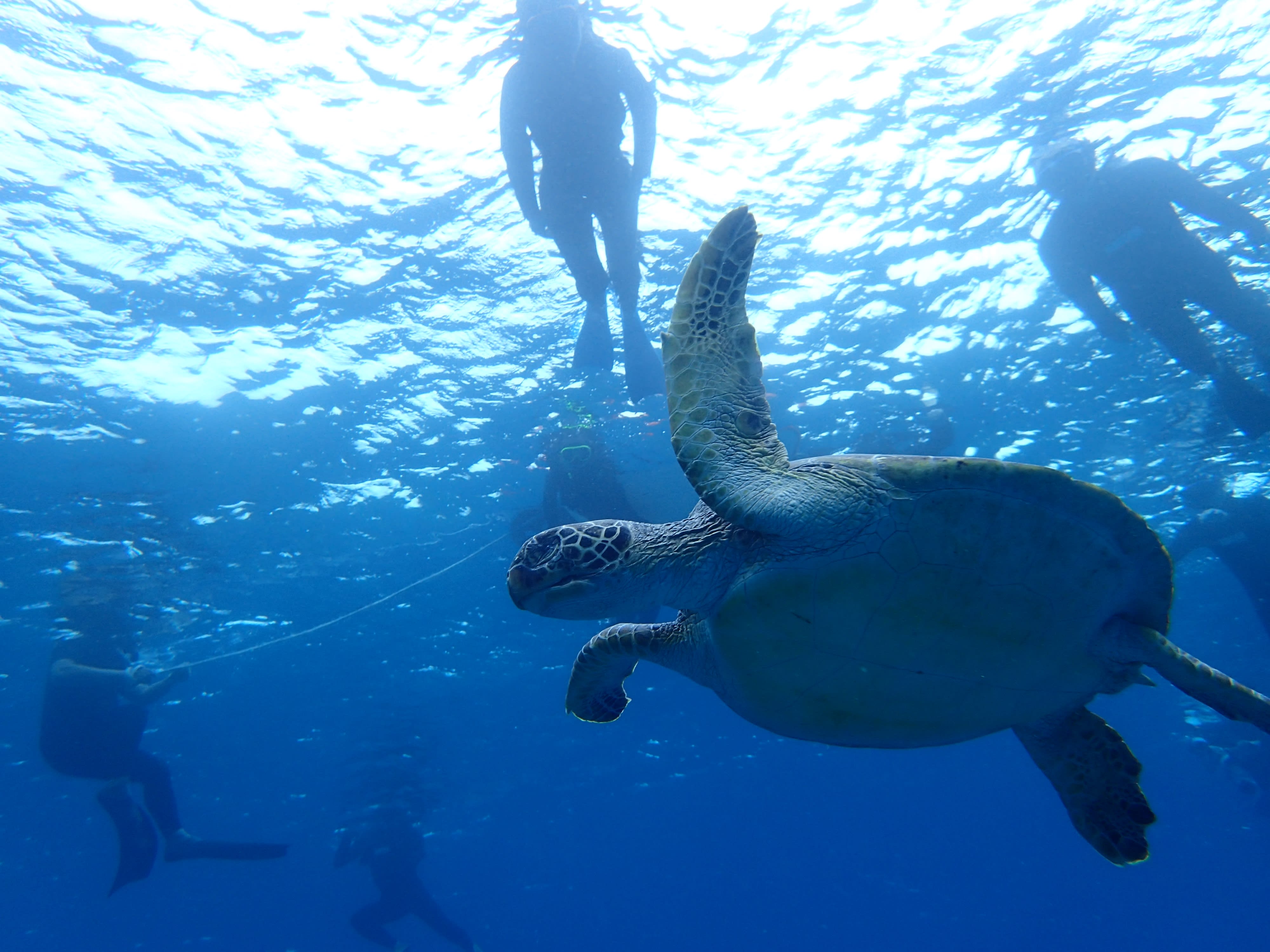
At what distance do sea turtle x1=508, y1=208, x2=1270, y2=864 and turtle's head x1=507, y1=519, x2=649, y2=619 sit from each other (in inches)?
0.4

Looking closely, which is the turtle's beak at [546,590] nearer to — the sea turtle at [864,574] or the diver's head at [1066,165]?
the sea turtle at [864,574]

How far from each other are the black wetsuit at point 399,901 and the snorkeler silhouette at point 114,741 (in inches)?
309

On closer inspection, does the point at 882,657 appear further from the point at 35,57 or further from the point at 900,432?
the point at 900,432

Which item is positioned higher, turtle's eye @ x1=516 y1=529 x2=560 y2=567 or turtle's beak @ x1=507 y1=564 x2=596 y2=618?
turtle's eye @ x1=516 y1=529 x2=560 y2=567

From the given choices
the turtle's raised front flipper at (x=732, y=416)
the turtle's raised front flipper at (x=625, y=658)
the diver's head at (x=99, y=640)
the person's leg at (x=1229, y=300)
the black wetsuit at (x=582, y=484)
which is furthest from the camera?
the diver's head at (x=99, y=640)

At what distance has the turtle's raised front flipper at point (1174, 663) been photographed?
117 inches

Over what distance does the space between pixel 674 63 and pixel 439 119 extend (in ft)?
9.40

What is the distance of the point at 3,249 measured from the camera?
277 inches

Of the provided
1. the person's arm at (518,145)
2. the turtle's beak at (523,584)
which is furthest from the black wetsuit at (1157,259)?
the turtle's beak at (523,584)

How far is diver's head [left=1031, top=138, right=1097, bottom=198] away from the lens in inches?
311

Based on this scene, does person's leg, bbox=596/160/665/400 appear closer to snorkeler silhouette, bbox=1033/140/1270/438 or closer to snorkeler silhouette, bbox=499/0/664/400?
snorkeler silhouette, bbox=499/0/664/400

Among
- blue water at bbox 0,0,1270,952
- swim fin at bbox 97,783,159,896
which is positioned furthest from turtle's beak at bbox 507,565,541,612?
swim fin at bbox 97,783,159,896

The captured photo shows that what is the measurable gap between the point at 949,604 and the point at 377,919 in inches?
949

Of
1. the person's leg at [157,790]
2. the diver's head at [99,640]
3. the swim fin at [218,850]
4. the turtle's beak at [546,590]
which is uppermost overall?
the turtle's beak at [546,590]
